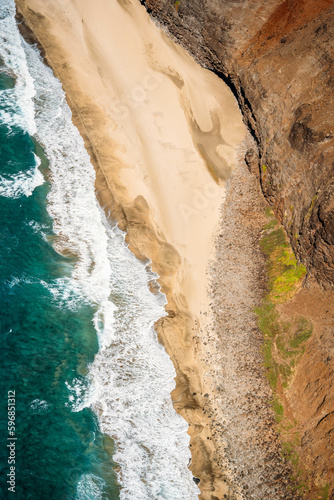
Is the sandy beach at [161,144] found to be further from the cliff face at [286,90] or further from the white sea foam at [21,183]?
the white sea foam at [21,183]

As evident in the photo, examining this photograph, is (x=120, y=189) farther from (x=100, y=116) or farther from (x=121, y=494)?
(x=121, y=494)

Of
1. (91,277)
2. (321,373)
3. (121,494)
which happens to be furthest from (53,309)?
(321,373)

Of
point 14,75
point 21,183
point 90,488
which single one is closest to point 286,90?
point 21,183

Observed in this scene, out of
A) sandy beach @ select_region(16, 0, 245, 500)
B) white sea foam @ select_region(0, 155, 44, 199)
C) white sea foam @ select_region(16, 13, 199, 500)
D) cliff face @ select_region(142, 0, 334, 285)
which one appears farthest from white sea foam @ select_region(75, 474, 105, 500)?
white sea foam @ select_region(0, 155, 44, 199)

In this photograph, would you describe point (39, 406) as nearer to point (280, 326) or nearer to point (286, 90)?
point (280, 326)

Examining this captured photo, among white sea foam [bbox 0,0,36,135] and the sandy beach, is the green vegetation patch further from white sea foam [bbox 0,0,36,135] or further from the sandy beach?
white sea foam [bbox 0,0,36,135]

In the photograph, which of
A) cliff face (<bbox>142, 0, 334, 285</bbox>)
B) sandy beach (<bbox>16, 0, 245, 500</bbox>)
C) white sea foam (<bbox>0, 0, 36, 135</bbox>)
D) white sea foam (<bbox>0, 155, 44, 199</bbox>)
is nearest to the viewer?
cliff face (<bbox>142, 0, 334, 285</bbox>)

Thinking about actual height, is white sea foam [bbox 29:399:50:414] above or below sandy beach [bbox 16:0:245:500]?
below
